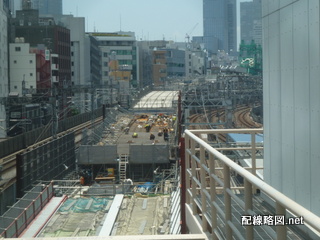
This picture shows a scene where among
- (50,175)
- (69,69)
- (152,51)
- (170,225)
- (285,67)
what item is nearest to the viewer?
(285,67)

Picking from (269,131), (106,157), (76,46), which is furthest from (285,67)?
(76,46)

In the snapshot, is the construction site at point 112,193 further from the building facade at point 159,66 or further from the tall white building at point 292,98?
the building facade at point 159,66

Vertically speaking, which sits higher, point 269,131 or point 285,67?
point 285,67

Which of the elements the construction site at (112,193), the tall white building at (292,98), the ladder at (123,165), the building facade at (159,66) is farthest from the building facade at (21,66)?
the tall white building at (292,98)

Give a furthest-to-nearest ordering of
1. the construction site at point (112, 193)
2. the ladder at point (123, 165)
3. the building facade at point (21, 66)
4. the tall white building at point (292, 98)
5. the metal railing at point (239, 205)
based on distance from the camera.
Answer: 1. the building facade at point (21, 66)
2. the ladder at point (123, 165)
3. the construction site at point (112, 193)
4. the tall white building at point (292, 98)
5. the metal railing at point (239, 205)

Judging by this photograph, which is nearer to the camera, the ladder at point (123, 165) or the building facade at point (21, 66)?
the ladder at point (123, 165)

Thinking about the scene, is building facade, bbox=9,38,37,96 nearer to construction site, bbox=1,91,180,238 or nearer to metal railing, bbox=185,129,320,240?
construction site, bbox=1,91,180,238

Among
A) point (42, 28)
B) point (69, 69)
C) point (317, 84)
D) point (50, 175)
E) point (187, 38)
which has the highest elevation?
point (187, 38)

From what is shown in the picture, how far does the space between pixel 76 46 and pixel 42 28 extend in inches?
326

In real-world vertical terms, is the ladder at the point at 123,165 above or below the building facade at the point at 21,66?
below

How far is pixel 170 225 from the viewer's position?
342 inches

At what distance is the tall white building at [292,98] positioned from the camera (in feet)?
11.8

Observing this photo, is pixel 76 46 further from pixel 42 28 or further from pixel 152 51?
pixel 152 51

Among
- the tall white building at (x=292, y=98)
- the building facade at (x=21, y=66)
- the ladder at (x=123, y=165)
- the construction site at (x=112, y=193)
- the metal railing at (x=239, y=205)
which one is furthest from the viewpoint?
the building facade at (x=21, y=66)
